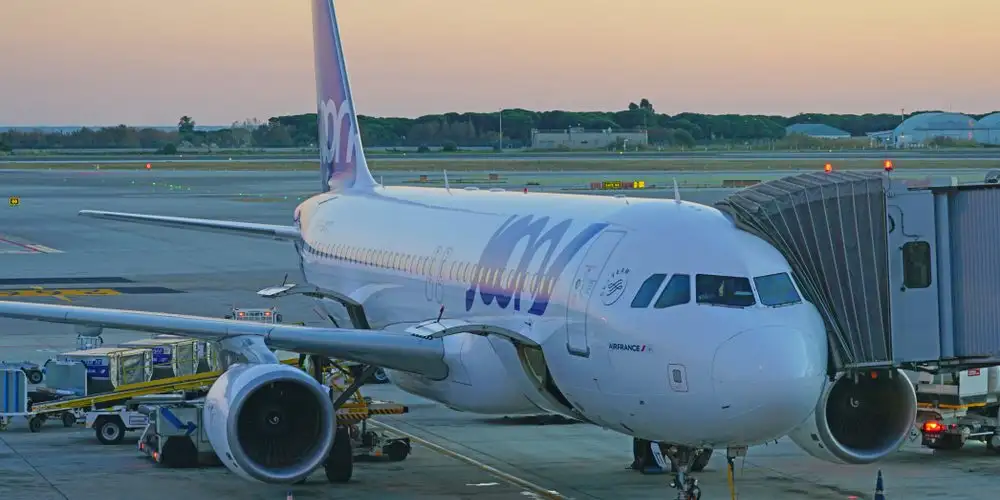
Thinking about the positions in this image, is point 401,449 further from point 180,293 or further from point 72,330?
point 180,293

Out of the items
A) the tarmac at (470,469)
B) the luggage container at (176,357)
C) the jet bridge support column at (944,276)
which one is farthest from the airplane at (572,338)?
the luggage container at (176,357)

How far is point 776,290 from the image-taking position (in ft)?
55.9

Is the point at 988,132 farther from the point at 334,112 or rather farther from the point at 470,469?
the point at 470,469

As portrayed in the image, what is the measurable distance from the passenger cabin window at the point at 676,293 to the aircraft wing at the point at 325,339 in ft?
18.0

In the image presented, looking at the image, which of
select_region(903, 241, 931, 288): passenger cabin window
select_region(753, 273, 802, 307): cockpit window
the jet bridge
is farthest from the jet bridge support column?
select_region(753, 273, 802, 307): cockpit window

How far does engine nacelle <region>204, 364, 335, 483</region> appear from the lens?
66.4 ft

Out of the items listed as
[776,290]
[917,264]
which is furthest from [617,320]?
[917,264]

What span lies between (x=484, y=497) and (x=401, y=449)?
371 cm

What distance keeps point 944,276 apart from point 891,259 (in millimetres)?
774

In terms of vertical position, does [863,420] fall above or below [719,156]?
below

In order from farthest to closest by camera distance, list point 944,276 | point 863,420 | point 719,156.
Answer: point 719,156 → point 863,420 → point 944,276

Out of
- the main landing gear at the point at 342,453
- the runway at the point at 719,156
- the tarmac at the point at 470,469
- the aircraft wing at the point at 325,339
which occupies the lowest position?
the tarmac at the point at 470,469

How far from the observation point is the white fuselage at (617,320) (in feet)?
54.2

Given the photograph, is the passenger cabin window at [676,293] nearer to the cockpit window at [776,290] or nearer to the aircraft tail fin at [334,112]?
the cockpit window at [776,290]
